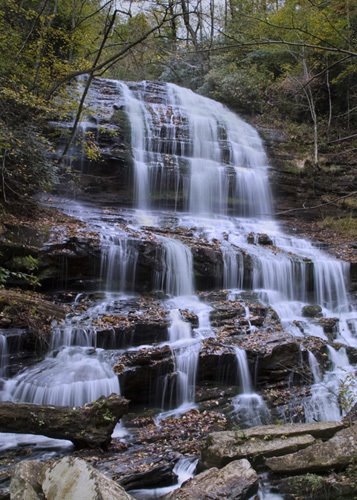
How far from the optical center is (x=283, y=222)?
597 inches

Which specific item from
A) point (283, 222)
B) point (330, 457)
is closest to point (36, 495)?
point (330, 457)

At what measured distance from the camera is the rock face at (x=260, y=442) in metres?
4.78

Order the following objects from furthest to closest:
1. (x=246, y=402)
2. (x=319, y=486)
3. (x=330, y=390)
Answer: (x=246, y=402), (x=330, y=390), (x=319, y=486)

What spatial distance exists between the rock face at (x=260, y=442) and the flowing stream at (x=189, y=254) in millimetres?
938

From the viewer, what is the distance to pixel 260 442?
5035mm

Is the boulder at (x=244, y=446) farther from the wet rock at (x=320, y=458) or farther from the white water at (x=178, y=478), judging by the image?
the white water at (x=178, y=478)

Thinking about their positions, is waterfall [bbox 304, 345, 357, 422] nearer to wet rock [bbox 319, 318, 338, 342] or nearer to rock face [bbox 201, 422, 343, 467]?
wet rock [bbox 319, 318, 338, 342]

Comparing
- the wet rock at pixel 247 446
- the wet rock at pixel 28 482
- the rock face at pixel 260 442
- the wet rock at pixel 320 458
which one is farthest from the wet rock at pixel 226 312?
the wet rock at pixel 28 482

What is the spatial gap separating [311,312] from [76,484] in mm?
7877

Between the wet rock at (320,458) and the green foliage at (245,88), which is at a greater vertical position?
the green foliage at (245,88)

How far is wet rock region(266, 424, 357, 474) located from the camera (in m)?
4.46

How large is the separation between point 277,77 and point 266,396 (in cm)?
1806

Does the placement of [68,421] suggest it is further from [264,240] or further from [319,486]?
[264,240]

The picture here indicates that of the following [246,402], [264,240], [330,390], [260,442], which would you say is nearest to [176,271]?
[264,240]
